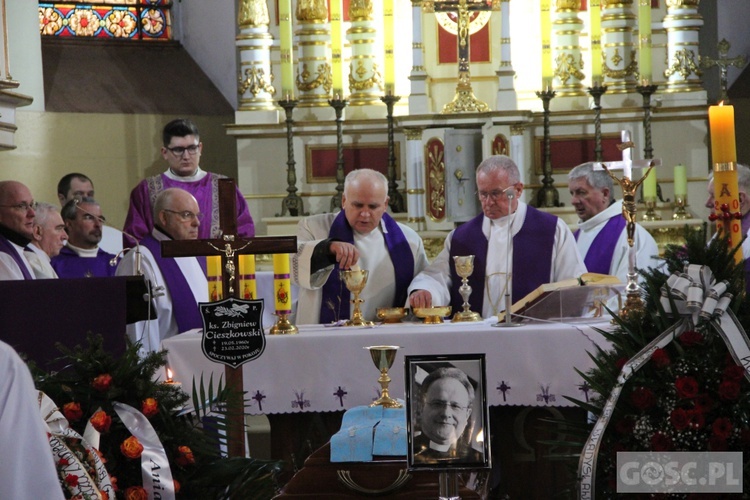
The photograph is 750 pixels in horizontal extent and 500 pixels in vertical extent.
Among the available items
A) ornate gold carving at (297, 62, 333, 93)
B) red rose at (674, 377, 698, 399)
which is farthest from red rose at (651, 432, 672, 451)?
ornate gold carving at (297, 62, 333, 93)

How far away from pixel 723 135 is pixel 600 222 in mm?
3855

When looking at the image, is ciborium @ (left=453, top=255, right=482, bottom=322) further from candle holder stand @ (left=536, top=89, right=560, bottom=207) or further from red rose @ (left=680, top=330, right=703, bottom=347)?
candle holder stand @ (left=536, top=89, right=560, bottom=207)

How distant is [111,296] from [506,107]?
5.17 metres

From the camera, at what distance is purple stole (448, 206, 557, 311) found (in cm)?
628

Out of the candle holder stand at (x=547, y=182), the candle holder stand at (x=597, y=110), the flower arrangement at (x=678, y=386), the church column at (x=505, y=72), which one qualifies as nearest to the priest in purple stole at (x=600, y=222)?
the candle holder stand at (x=597, y=110)

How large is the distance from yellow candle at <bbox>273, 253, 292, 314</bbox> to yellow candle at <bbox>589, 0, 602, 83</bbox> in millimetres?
4370

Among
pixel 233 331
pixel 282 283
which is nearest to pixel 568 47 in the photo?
pixel 282 283

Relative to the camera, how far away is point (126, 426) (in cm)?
315

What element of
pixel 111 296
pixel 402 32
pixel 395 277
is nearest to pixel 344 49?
pixel 402 32

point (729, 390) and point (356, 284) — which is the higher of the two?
point (356, 284)

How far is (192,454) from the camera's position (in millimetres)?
3283

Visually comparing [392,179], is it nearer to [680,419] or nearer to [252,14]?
[252,14]

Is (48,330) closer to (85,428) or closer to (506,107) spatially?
(85,428)

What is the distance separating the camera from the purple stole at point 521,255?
6.28 m
